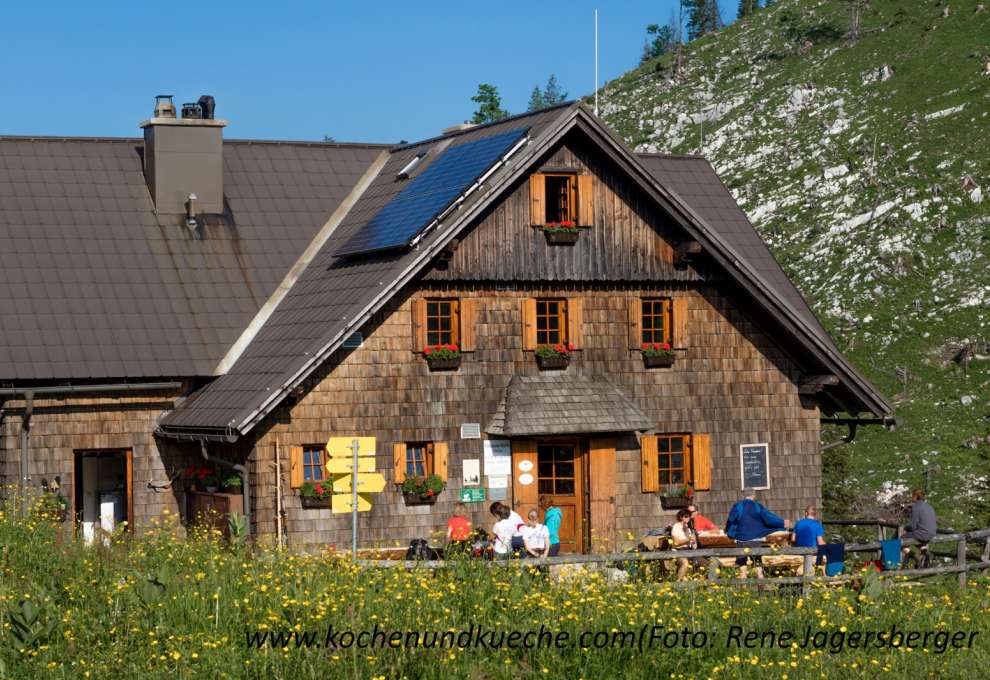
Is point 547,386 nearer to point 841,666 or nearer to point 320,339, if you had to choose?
point 320,339

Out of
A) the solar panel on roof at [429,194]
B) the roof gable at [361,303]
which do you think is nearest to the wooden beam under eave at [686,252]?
the roof gable at [361,303]

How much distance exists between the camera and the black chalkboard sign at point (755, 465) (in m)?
31.1

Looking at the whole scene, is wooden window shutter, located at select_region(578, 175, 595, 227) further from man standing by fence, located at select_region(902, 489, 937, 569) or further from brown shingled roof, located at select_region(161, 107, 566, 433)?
man standing by fence, located at select_region(902, 489, 937, 569)

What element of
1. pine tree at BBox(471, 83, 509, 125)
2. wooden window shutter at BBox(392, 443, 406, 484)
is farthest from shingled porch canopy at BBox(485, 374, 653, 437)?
pine tree at BBox(471, 83, 509, 125)

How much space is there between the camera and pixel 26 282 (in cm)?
3022

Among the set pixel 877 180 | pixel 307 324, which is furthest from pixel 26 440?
pixel 877 180

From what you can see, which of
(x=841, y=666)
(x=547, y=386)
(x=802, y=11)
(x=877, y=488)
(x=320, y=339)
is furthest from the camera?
(x=802, y=11)

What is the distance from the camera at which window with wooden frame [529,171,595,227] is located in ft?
97.0

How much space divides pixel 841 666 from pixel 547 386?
1112cm

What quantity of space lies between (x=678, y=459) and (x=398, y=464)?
5.63 meters

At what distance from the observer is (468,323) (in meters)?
29.4

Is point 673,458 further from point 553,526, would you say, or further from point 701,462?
point 553,526

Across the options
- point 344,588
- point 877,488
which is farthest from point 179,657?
point 877,488

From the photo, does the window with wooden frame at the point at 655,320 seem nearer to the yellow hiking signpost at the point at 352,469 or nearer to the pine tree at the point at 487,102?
the yellow hiking signpost at the point at 352,469
